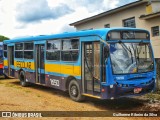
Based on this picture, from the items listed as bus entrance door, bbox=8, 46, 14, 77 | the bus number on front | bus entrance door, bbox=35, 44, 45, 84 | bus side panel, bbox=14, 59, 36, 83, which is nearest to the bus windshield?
the bus number on front

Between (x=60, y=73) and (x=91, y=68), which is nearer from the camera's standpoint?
(x=91, y=68)

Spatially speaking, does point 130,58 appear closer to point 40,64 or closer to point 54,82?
point 54,82

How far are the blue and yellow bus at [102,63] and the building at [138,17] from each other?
7.77 metres

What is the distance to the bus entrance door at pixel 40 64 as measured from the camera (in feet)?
53.0

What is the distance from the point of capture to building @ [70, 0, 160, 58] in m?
20.3

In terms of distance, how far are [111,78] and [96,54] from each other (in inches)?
48.3

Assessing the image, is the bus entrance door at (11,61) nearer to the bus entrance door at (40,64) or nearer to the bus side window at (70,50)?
the bus entrance door at (40,64)

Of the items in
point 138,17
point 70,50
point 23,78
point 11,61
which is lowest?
point 23,78

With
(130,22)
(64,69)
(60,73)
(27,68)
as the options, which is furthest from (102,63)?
(130,22)

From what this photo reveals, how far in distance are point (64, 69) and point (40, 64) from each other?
9.69ft

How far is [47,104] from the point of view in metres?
12.5

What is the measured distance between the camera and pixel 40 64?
16.5m

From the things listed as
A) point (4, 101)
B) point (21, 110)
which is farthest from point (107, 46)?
point (4, 101)

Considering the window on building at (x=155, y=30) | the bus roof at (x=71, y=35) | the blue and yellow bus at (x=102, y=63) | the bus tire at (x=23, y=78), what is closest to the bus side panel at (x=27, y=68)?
the bus tire at (x=23, y=78)
